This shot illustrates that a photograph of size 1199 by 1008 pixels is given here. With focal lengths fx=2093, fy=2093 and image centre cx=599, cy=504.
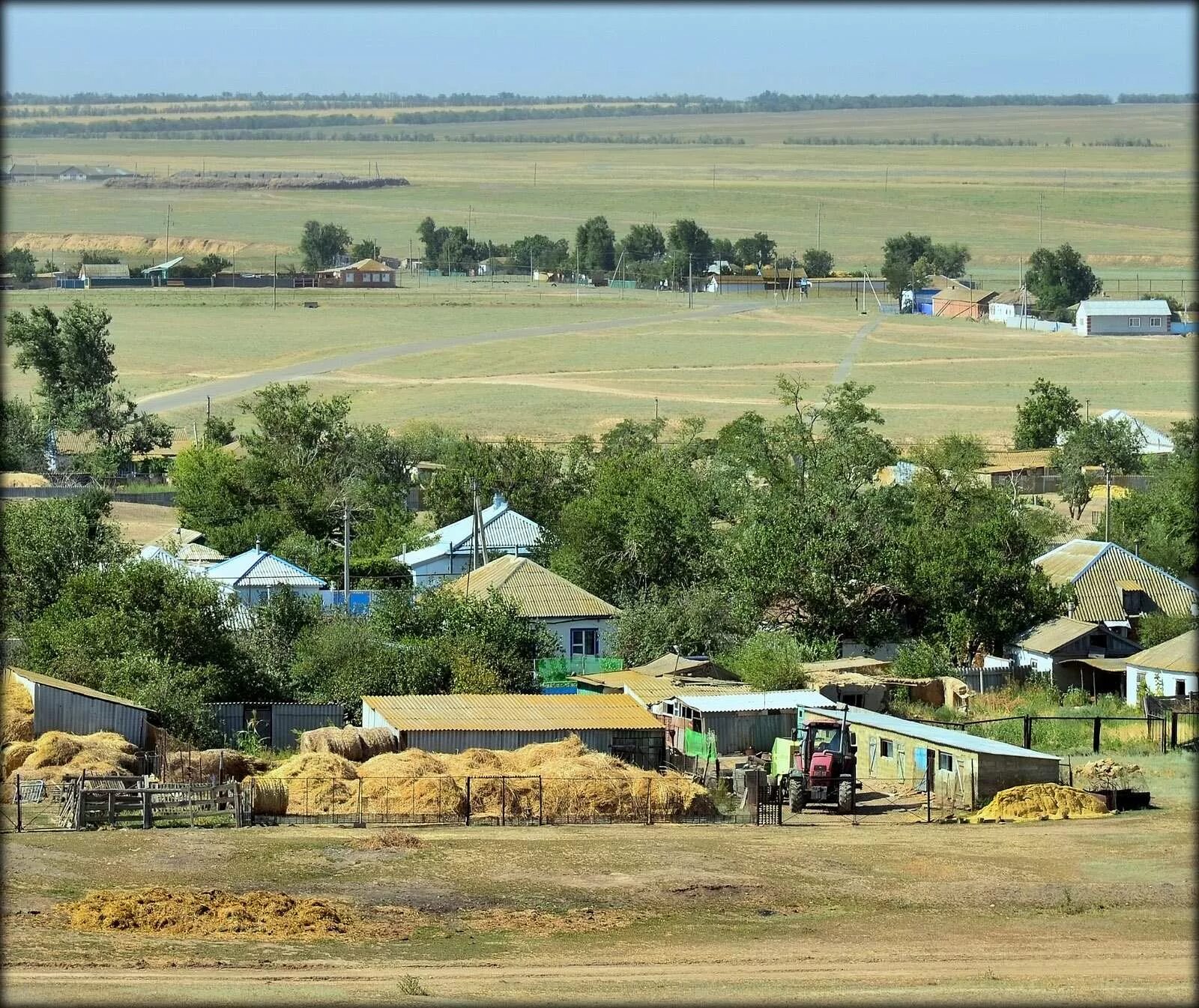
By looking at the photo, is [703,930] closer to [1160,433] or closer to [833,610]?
[833,610]

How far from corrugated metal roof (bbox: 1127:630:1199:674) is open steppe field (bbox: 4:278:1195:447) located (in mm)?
40873

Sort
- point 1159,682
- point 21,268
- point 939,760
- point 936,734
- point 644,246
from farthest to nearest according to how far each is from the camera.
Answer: point 644,246
point 21,268
point 1159,682
point 936,734
point 939,760

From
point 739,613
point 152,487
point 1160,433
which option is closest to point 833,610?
point 739,613

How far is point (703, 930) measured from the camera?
21.0 meters

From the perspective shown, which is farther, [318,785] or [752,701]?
[752,701]

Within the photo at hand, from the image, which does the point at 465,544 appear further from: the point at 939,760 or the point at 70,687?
the point at 939,760

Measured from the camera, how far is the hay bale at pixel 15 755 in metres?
27.1

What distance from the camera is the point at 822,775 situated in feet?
91.2

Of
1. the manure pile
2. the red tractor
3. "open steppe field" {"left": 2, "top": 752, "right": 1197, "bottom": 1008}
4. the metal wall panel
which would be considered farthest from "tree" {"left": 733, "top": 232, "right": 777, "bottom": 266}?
the manure pile

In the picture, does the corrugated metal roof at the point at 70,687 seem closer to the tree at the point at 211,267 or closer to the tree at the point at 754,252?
the tree at the point at 211,267

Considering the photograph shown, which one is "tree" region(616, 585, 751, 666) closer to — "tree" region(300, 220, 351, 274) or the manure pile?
the manure pile

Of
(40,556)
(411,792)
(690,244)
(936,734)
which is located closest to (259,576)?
(40,556)

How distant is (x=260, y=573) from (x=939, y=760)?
1710cm

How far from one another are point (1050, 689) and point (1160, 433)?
3719cm
